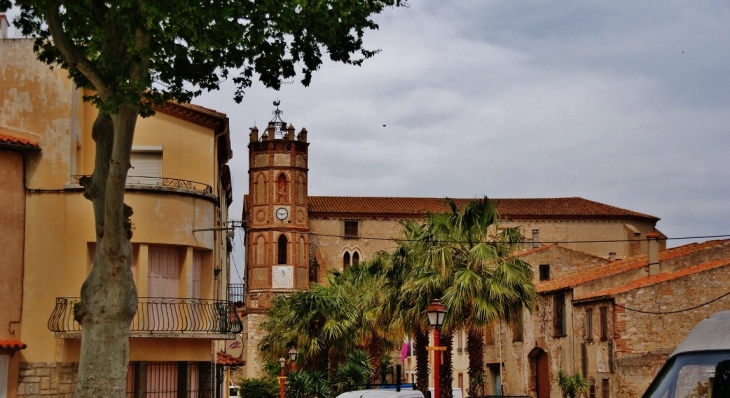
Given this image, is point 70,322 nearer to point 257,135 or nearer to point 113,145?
point 113,145

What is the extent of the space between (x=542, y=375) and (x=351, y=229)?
165 feet

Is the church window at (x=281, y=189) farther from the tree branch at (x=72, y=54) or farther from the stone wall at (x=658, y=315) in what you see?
the tree branch at (x=72, y=54)

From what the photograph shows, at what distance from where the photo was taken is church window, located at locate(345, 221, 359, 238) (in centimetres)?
9662

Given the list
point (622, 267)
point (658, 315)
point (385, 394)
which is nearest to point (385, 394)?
point (385, 394)

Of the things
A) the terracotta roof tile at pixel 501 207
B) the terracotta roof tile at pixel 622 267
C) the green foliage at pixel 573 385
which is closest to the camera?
the green foliage at pixel 573 385

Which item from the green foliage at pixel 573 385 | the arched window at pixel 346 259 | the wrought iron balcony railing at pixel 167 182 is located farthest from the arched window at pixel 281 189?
the wrought iron balcony railing at pixel 167 182

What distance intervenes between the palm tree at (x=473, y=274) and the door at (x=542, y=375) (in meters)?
17.5

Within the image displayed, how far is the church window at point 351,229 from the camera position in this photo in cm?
9662

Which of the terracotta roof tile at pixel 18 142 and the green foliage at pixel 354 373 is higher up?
the terracotta roof tile at pixel 18 142

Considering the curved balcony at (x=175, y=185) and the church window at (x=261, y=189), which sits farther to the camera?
the church window at (x=261, y=189)

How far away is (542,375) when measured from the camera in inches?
1886

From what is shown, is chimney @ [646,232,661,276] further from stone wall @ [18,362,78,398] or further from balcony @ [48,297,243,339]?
stone wall @ [18,362,78,398]

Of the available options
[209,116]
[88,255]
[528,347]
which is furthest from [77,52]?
[528,347]

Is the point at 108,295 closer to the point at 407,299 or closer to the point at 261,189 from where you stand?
the point at 407,299
